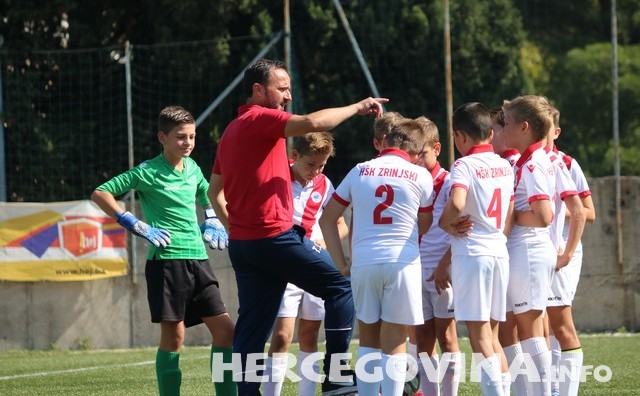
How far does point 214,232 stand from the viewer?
7.52 metres

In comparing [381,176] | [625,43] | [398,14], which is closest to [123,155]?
[398,14]

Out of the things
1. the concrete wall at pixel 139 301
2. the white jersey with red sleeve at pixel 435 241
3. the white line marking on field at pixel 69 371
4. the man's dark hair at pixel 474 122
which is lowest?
the white line marking on field at pixel 69 371

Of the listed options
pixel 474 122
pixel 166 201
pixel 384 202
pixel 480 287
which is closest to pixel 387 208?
pixel 384 202

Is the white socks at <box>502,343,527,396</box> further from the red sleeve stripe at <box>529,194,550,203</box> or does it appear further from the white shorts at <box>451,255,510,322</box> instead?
the red sleeve stripe at <box>529,194,550,203</box>

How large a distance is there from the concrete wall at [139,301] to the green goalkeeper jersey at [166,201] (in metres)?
6.30

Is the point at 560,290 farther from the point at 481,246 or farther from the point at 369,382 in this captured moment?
the point at 369,382

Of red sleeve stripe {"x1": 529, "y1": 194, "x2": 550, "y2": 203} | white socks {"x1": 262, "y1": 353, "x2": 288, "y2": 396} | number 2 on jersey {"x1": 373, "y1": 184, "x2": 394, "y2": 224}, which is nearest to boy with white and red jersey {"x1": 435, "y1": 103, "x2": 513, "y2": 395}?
red sleeve stripe {"x1": 529, "y1": 194, "x2": 550, "y2": 203}

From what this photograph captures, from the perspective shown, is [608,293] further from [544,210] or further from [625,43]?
[625,43]

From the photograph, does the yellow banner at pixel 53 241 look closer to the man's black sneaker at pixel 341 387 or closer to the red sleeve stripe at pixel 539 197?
the man's black sneaker at pixel 341 387

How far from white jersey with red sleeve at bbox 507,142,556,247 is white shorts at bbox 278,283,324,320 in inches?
60.8

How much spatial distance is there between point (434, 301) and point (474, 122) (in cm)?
125

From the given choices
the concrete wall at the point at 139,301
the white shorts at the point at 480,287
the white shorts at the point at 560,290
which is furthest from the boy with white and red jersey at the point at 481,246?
the concrete wall at the point at 139,301

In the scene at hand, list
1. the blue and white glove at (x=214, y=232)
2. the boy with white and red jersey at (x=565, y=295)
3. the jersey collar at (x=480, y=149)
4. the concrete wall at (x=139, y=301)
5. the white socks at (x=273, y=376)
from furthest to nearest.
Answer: the concrete wall at (x=139, y=301) → the blue and white glove at (x=214, y=232) → the white socks at (x=273, y=376) → the boy with white and red jersey at (x=565, y=295) → the jersey collar at (x=480, y=149)

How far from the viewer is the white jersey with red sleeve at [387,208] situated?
615 cm
